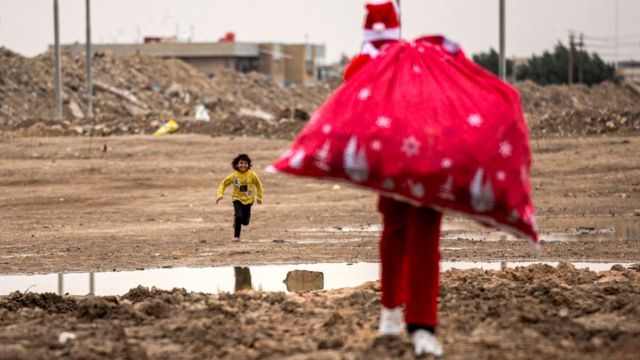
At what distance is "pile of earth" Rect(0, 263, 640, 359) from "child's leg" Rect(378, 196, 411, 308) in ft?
0.76

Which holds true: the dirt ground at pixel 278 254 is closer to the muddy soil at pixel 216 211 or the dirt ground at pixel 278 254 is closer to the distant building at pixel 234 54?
the muddy soil at pixel 216 211

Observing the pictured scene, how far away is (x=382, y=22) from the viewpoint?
7.90 metres

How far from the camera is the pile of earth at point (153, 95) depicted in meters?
61.7

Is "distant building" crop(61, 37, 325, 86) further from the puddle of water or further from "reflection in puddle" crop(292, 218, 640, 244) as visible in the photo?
the puddle of water

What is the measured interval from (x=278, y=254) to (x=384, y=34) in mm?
7907

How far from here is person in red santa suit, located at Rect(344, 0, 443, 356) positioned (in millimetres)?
7441

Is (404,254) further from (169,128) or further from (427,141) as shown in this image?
(169,128)

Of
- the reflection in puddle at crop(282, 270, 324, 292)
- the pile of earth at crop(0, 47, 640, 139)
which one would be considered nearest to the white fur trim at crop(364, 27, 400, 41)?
the reflection in puddle at crop(282, 270, 324, 292)

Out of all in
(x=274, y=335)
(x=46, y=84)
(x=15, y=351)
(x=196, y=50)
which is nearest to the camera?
(x=15, y=351)

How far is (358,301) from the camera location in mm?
10055

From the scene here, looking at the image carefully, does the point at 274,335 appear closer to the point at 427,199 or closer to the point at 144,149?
the point at 427,199

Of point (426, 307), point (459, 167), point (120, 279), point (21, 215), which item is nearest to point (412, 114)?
point (459, 167)

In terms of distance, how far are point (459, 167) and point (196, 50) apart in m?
116

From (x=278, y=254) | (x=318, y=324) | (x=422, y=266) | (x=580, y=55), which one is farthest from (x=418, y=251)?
(x=580, y=55)
